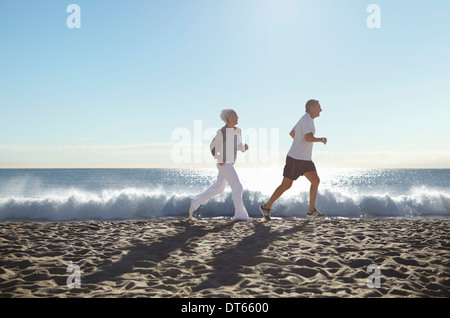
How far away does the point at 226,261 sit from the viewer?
3.75m

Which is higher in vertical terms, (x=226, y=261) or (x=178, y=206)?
(x=226, y=261)

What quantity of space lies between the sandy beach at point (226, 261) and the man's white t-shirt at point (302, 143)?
135 cm

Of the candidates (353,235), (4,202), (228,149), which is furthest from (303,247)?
(4,202)

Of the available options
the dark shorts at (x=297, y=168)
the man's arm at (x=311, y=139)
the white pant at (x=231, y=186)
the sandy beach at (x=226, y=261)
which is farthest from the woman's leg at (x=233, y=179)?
the man's arm at (x=311, y=139)

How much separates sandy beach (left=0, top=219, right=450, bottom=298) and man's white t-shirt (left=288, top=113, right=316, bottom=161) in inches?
53.1

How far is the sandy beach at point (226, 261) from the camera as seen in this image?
295 cm

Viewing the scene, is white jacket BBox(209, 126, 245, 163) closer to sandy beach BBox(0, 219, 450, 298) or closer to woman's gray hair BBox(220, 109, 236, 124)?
woman's gray hair BBox(220, 109, 236, 124)

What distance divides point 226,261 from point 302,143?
10.6 ft

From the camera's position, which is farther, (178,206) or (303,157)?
(178,206)

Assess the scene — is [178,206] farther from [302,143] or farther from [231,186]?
[302,143]

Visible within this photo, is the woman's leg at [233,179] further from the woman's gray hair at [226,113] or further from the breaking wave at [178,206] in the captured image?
the breaking wave at [178,206]

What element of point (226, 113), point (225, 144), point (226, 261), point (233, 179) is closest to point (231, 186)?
point (233, 179)
